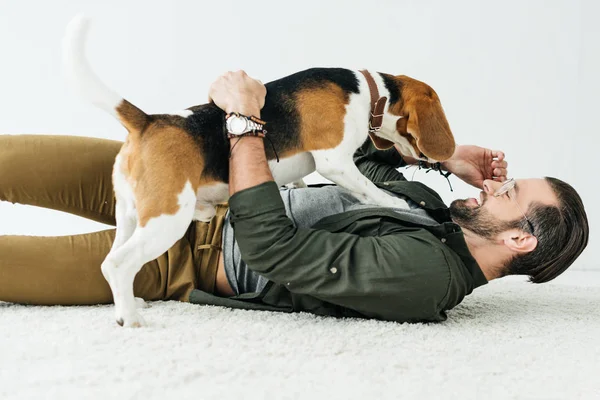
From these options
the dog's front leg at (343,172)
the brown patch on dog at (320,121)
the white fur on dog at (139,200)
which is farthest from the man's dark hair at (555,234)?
the brown patch on dog at (320,121)

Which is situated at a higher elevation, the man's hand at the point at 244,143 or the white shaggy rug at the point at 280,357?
the man's hand at the point at 244,143

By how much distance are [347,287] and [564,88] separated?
2869 millimetres

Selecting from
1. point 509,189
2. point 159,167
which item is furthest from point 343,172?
point 509,189

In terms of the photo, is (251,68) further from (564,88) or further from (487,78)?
(564,88)

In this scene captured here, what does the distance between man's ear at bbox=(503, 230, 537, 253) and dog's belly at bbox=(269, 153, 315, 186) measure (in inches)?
29.5

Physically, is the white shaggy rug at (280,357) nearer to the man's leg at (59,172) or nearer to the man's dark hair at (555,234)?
the man's dark hair at (555,234)

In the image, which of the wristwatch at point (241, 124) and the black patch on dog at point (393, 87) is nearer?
the wristwatch at point (241, 124)

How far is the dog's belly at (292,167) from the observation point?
184cm

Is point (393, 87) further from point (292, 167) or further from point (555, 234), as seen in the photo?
point (555, 234)

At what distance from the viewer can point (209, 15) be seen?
12.4 ft

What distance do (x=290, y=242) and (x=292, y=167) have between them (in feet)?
0.94

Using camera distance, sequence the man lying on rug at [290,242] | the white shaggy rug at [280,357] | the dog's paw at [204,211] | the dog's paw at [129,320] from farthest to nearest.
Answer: the dog's paw at [204,211], the man lying on rug at [290,242], the dog's paw at [129,320], the white shaggy rug at [280,357]

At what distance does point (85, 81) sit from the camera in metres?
1.51

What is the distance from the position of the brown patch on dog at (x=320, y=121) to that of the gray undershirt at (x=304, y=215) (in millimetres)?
251
